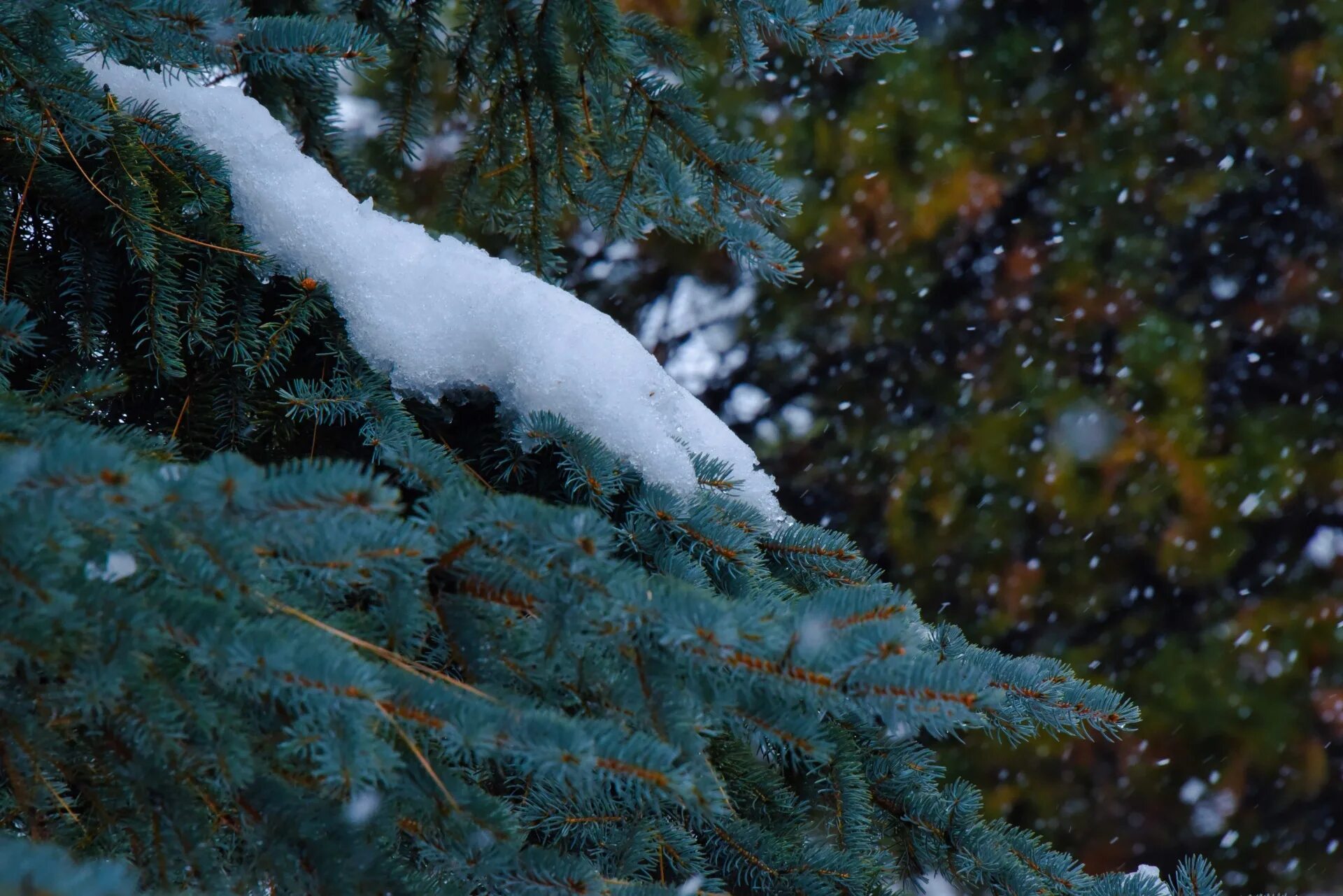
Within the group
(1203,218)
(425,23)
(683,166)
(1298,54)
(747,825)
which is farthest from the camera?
(1203,218)

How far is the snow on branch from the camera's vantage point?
1.05 meters

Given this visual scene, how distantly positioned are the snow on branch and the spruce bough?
0.03 m

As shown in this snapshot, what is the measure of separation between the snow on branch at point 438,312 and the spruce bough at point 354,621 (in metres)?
0.03

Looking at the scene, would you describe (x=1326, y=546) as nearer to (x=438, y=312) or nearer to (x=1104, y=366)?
(x=1104, y=366)

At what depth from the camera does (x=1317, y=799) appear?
3.40 m

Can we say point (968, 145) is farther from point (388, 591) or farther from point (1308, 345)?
point (388, 591)

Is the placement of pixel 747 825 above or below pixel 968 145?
below

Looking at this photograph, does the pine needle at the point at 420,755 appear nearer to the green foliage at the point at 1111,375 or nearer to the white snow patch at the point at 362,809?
the white snow patch at the point at 362,809

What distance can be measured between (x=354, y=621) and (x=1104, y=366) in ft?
11.1

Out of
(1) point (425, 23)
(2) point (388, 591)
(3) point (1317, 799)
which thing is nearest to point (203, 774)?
(2) point (388, 591)

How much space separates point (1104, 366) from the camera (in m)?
3.53

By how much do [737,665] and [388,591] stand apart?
0.75 ft

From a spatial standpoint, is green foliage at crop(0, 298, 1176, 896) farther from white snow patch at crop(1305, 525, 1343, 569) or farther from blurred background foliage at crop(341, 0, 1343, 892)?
white snow patch at crop(1305, 525, 1343, 569)

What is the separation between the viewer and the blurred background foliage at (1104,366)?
10.6 feet
